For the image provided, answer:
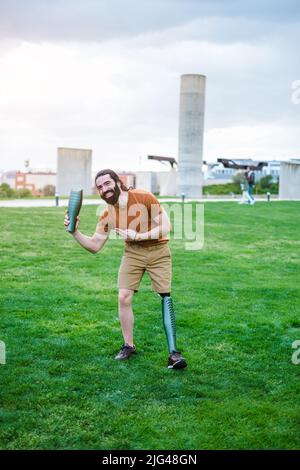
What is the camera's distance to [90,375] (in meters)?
5.84

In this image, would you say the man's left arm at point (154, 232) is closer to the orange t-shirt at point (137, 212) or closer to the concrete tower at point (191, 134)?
the orange t-shirt at point (137, 212)

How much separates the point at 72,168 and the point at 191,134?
864 cm

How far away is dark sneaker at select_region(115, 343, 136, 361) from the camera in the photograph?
250 inches

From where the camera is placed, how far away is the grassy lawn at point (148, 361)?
4.63 meters

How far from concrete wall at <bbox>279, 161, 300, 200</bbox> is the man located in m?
34.1

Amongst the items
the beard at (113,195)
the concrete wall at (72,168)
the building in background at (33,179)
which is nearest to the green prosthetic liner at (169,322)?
the beard at (113,195)

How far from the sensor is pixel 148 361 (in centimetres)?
630

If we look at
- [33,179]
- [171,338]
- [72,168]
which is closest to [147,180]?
[72,168]

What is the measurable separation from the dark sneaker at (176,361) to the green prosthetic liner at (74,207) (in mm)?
1614

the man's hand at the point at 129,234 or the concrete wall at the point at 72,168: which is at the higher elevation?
the concrete wall at the point at 72,168

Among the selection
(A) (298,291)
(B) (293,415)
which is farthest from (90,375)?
(A) (298,291)

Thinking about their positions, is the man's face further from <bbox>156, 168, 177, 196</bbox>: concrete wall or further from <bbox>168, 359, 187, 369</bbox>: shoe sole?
<bbox>156, 168, 177, 196</bbox>: concrete wall

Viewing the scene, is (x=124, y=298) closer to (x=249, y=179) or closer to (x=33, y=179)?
(x=249, y=179)

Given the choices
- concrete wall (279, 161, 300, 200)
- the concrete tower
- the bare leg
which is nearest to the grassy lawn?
the bare leg
